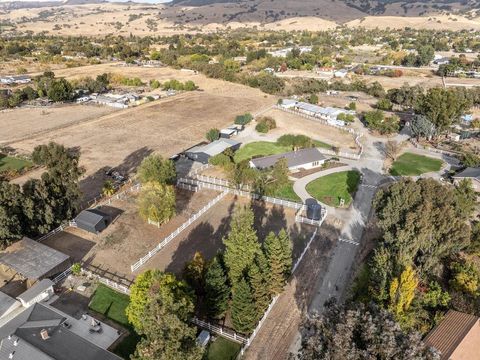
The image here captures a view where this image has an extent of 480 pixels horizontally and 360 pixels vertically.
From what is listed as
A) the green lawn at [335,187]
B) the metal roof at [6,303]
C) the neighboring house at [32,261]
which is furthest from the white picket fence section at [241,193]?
the metal roof at [6,303]

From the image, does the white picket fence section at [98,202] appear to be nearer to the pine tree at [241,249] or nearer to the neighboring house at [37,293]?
the neighboring house at [37,293]

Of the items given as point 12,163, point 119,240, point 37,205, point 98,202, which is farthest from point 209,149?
point 12,163

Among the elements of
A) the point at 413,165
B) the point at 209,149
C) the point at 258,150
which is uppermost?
the point at 209,149

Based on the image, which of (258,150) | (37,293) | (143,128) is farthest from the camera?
(143,128)

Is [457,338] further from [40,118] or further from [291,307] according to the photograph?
[40,118]

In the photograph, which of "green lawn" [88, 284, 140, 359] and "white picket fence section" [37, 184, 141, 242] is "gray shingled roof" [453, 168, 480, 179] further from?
"green lawn" [88, 284, 140, 359]

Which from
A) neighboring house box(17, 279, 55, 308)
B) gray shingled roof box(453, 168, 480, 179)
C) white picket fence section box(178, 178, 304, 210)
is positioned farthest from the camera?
gray shingled roof box(453, 168, 480, 179)

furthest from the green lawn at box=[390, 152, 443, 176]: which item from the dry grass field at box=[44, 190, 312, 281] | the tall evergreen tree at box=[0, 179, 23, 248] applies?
the tall evergreen tree at box=[0, 179, 23, 248]
